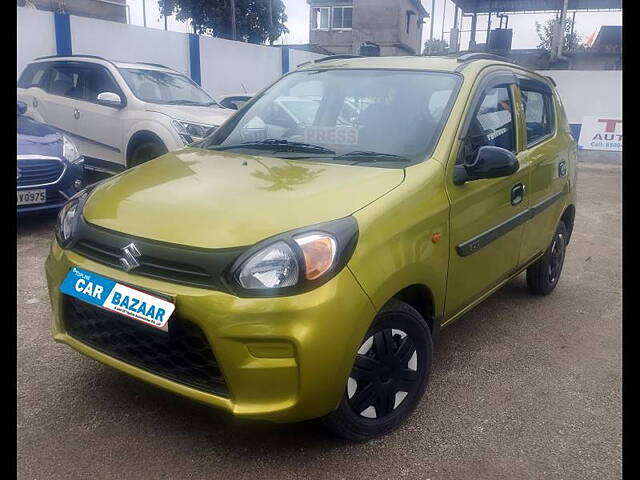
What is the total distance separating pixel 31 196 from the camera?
5461mm

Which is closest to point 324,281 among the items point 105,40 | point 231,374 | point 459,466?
point 231,374

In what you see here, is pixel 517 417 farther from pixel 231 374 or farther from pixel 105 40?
pixel 105 40

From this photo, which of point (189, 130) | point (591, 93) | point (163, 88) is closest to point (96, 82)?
point (163, 88)

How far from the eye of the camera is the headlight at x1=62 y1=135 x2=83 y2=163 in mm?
5844

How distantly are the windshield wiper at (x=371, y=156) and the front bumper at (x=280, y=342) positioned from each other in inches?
34.8

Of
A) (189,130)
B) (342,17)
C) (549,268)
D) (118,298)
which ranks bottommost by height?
(549,268)

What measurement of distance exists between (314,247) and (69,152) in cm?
467

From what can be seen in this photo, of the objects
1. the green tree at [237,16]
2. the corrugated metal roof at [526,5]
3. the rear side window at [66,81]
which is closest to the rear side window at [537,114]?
the rear side window at [66,81]

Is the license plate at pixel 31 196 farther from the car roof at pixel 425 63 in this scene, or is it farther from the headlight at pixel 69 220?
the car roof at pixel 425 63

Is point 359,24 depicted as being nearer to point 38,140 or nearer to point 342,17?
point 342,17

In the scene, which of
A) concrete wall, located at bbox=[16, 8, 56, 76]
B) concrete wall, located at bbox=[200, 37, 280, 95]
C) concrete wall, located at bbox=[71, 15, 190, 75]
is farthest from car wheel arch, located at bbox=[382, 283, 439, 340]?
concrete wall, located at bbox=[200, 37, 280, 95]

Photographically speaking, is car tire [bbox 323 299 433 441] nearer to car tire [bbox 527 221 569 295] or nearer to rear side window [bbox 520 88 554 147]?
rear side window [bbox 520 88 554 147]

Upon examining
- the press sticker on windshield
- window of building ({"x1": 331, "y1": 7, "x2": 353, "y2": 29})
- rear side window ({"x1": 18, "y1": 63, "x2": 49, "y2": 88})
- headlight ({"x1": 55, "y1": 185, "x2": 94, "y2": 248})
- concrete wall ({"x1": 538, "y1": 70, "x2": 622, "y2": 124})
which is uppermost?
window of building ({"x1": 331, "y1": 7, "x2": 353, "y2": 29})

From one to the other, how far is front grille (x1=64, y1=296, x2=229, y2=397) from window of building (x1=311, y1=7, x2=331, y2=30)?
40.3 meters
